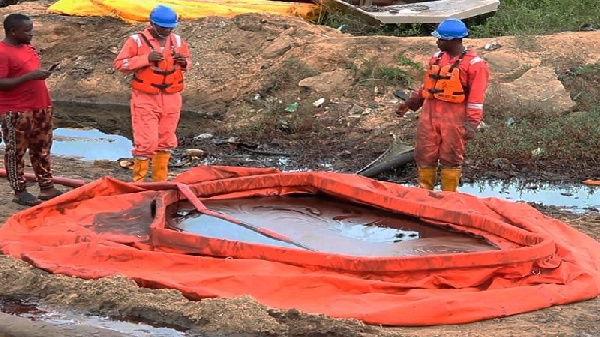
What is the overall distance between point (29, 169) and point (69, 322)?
14.2 ft

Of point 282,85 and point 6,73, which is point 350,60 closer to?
point 282,85

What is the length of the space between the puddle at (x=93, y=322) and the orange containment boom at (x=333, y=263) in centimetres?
34

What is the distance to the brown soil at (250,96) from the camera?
230 inches

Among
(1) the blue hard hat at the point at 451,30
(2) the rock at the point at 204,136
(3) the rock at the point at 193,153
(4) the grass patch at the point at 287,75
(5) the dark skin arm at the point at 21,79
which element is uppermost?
(1) the blue hard hat at the point at 451,30

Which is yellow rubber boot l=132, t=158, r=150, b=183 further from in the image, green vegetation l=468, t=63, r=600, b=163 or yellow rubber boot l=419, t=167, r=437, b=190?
green vegetation l=468, t=63, r=600, b=163

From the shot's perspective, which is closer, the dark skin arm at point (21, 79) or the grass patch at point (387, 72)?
the dark skin arm at point (21, 79)

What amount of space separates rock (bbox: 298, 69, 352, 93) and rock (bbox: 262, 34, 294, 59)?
3.77ft

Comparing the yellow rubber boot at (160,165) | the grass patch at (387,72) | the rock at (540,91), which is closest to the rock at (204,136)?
the grass patch at (387,72)

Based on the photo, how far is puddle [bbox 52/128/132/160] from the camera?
34.8 feet

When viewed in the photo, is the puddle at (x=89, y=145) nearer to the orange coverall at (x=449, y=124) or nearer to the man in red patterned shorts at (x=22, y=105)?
the man in red patterned shorts at (x=22, y=105)

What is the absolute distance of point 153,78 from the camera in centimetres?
751

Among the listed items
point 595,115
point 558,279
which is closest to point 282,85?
point 595,115

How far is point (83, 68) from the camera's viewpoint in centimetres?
1475

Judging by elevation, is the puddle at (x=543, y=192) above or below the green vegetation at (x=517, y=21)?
below
